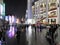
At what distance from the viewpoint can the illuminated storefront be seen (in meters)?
12.2

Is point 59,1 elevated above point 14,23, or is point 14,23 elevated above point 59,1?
point 59,1

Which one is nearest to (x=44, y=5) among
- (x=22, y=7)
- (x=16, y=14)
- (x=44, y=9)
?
(x=44, y=9)

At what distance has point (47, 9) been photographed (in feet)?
46.4

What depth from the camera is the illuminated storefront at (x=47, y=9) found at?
1220 centimetres

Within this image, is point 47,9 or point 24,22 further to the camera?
point 47,9

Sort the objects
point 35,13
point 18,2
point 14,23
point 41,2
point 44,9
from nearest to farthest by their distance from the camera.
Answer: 1. point 14,23
2. point 18,2
3. point 44,9
4. point 41,2
5. point 35,13

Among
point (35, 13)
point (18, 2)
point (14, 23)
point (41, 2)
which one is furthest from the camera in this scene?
point (35, 13)

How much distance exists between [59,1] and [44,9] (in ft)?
12.0

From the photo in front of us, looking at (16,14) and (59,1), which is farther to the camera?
(16,14)

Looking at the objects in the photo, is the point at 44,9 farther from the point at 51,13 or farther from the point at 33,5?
the point at 33,5

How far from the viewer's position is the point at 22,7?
43.2 feet

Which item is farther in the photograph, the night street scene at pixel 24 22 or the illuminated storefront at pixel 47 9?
the illuminated storefront at pixel 47 9

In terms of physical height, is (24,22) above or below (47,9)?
below

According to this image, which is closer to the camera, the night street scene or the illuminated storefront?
the night street scene
